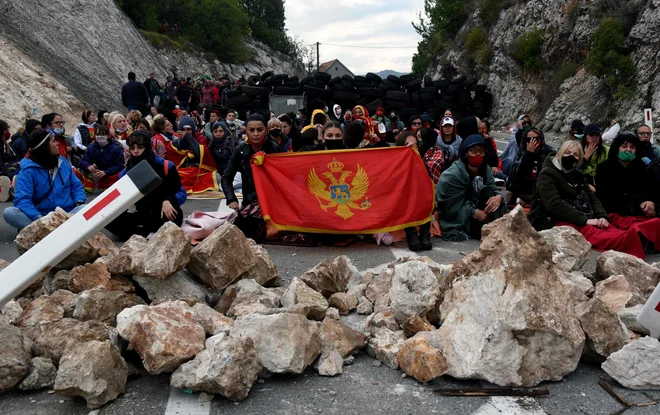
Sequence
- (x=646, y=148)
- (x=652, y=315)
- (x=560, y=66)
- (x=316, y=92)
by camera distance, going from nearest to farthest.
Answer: (x=652, y=315), (x=646, y=148), (x=316, y=92), (x=560, y=66)

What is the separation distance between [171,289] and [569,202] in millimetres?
4720

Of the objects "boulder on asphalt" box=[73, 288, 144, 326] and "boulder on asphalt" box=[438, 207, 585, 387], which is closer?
"boulder on asphalt" box=[438, 207, 585, 387]

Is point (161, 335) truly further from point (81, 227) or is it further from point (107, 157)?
point (107, 157)

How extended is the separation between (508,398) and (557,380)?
38cm

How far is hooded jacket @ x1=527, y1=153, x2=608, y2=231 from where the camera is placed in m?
6.99

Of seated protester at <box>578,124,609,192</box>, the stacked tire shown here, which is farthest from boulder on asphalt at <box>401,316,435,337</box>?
the stacked tire

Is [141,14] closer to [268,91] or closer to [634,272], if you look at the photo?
[268,91]

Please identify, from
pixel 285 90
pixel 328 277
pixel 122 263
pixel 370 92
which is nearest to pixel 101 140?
pixel 122 263

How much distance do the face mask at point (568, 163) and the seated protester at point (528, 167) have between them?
1.62 meters

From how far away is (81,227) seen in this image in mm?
3283

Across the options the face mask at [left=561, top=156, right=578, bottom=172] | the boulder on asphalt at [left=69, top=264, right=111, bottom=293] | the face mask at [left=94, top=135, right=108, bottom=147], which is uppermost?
the face mask at [left=94, top=135, right=108, bottom=147]

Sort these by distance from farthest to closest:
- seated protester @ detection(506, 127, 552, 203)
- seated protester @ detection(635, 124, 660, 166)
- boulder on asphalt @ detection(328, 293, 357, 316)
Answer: seated protester @ detection(506, 127, 552, 203) → seated protester @ detection(635, 124, 660, 166) → boulder on asphalt @ detection(328, 293, 357, 316)

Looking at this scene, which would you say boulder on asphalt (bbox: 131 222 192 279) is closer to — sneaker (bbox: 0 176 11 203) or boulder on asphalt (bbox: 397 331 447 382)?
boulder on asphalt (bbox: 397 331 447 382)

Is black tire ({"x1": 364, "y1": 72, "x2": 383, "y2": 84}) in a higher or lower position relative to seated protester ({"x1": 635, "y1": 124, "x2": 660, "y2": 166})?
higher
